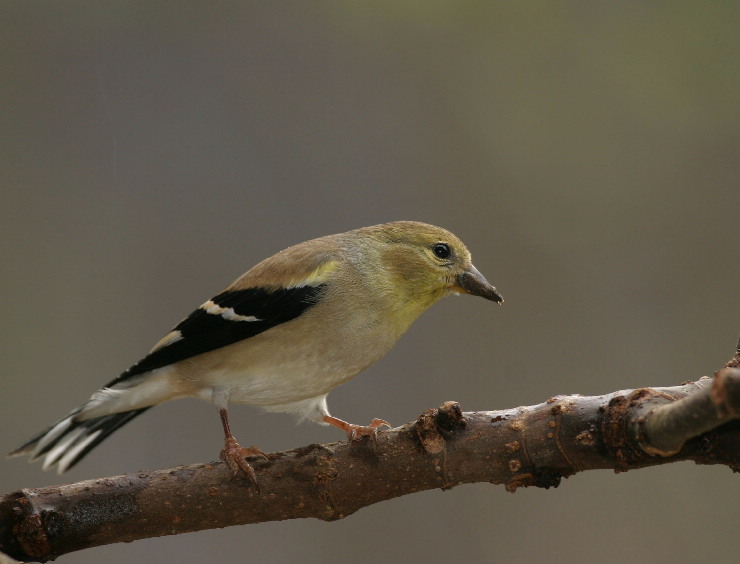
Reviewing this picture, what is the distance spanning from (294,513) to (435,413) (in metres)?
0.47

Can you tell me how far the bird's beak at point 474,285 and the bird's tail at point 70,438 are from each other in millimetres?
1194

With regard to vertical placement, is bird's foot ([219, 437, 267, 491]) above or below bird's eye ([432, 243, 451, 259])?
below

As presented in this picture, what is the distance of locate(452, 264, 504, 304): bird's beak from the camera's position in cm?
243

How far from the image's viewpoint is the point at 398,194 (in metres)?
3.74

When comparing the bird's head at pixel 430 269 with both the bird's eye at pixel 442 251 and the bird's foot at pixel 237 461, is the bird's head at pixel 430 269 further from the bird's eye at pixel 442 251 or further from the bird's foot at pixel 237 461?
the bird's foot at pixel 237 461

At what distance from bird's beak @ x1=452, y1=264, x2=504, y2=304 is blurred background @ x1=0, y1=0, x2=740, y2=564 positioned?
3.92 ft

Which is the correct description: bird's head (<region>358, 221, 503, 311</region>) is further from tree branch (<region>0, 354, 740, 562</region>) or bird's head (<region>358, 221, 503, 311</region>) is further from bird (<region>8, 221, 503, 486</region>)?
tree branch (<region>0, 354, 740, 562</region>)

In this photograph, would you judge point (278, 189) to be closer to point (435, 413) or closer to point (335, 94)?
point (335, 94)

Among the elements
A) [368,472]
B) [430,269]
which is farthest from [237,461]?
[430,269]

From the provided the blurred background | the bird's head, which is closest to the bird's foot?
the bird's head

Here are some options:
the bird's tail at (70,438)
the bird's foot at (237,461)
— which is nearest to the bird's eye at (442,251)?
→ the bird's foot at (237,461)

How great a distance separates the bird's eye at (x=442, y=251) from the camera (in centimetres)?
249

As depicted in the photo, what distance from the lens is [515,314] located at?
146 inches

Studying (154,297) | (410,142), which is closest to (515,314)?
(410,142)
